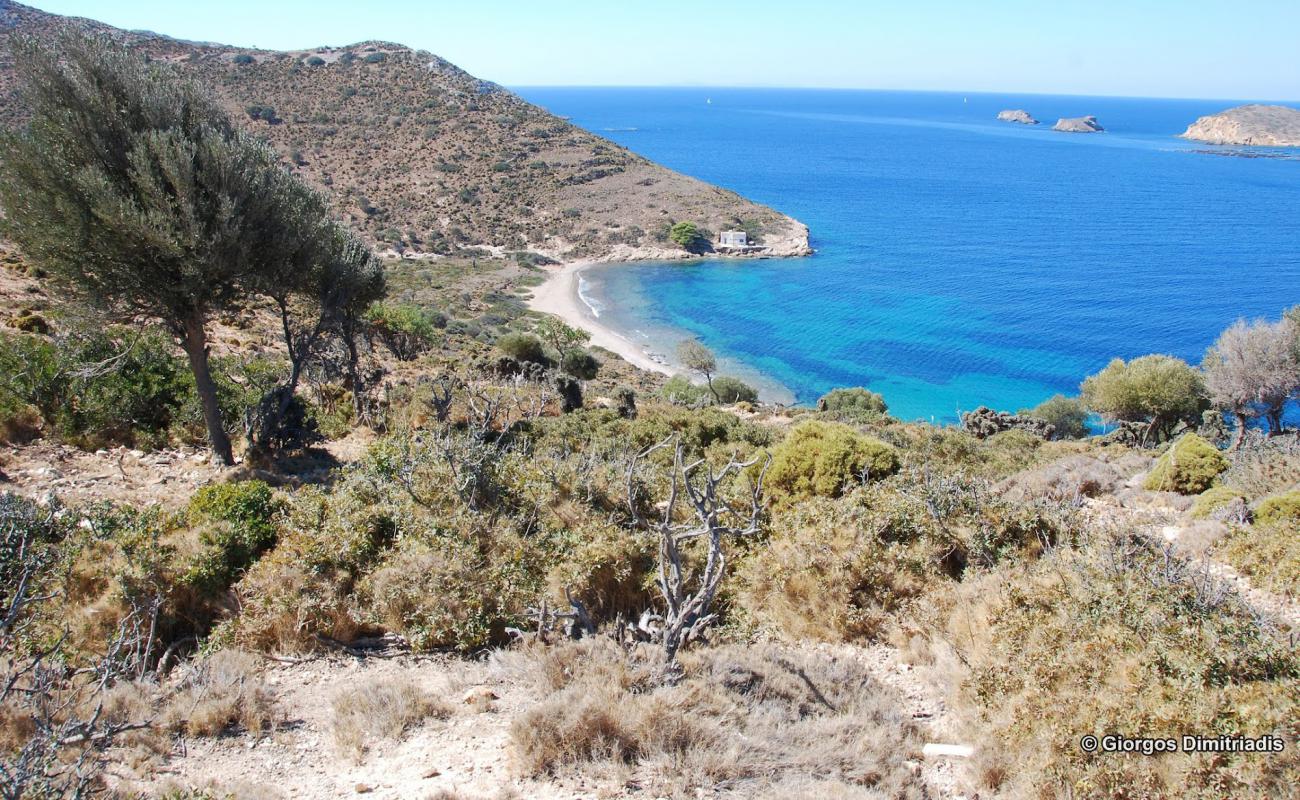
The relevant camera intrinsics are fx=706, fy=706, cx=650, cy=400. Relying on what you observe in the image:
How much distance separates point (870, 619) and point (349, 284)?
1456cm

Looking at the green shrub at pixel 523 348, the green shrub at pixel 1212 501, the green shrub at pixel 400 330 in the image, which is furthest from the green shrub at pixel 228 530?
the green shrub at pixel 523 348

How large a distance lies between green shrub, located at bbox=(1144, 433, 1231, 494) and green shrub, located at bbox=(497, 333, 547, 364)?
27994mm

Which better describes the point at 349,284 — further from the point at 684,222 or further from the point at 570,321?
the point at 684,222

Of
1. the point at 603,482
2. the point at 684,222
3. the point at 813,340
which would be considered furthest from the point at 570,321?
the point at 603,482

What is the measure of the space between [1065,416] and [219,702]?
124 feet

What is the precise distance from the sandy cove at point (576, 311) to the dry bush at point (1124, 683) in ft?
126

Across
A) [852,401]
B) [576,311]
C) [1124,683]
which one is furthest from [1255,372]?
[576,311]

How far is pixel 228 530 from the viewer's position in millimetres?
8219

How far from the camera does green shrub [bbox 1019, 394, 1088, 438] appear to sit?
34.3 metres

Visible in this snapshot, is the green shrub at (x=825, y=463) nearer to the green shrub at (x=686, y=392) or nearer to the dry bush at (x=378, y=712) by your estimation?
the dry bush at (x=378, y=712)

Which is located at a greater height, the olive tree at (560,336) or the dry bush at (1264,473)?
the dry bush at (1264,473)

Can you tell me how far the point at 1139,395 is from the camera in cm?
2791

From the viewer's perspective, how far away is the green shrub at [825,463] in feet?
38.0

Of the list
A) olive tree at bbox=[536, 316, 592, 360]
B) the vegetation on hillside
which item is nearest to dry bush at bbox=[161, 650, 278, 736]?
the vegetation on hillside
